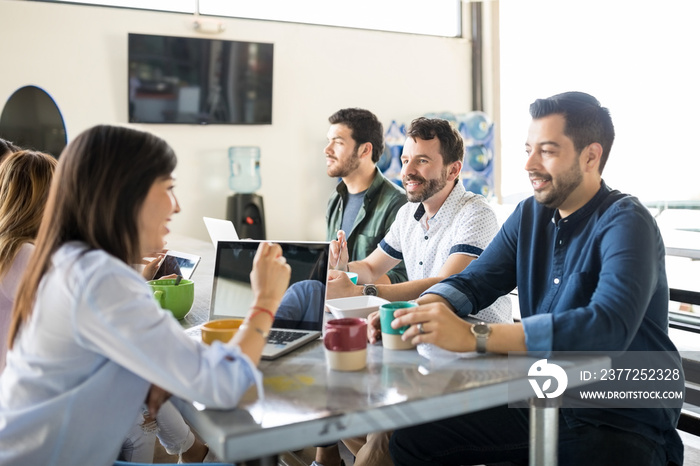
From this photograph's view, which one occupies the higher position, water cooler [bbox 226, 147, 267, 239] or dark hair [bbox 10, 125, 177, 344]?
water cooler [bbox 226, 147, 267, 239]

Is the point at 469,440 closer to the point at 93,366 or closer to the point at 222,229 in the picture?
the point at 93,366

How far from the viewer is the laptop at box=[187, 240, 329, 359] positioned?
4.87 ft

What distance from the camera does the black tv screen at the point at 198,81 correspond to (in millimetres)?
5441

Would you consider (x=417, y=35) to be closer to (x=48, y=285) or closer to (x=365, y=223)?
(x=365, y=223)

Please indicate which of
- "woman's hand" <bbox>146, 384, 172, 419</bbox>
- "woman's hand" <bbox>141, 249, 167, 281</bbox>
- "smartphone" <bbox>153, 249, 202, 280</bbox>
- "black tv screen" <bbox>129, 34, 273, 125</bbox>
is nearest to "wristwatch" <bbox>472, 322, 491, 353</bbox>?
"woman's hand" <bbox>146, 384, 172, 419</bbox>

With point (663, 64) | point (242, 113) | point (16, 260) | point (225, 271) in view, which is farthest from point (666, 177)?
point (16, 260)

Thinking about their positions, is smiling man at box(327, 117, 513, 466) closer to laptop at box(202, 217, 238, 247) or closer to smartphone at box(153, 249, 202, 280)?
laptop at box(202, 217, 238, 247)

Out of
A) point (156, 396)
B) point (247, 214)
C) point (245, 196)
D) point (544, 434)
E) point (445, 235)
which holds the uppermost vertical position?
point (245, 196)

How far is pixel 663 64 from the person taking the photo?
4746 mm

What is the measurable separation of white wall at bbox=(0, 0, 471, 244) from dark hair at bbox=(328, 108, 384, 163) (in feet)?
8.17

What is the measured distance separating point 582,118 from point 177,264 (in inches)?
47.5

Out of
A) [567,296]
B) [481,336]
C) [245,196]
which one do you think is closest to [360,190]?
[567,296]

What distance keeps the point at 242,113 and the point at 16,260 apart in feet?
14.6

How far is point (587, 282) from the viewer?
1478mm
